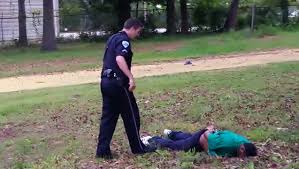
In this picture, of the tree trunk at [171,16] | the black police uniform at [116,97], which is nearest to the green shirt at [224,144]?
the black police uniform at [116,97]

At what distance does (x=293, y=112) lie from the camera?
9531 mm

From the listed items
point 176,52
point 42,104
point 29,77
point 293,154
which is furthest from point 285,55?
point 293,154

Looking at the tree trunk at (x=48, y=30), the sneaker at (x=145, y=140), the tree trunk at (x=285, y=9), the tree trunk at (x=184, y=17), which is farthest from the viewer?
the tree trunk at (x=285, y=9)

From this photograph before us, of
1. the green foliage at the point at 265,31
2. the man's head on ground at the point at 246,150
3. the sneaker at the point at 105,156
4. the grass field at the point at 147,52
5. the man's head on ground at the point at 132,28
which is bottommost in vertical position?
the grass field at the point at 147,52

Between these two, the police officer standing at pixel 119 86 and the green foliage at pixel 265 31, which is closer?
the police officer standing at pixel 119 86

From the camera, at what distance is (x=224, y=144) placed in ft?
22.8

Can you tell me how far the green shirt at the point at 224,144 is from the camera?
6941 mm

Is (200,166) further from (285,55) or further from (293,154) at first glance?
(285,55)

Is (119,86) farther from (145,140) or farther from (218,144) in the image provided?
(218,144)

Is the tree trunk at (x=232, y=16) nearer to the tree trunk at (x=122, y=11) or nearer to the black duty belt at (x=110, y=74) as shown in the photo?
the tree trunk at (x=122, y=11)

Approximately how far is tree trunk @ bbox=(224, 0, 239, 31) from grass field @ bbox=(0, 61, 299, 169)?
53.7 feet

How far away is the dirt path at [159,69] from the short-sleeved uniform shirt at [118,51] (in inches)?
299

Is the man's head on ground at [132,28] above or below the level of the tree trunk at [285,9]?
above

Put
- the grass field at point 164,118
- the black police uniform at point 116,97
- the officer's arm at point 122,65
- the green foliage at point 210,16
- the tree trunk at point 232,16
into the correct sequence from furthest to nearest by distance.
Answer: the green foliage at point 210,16 < the tree trunk at point 232,16 < the grass field at point 164,118 < the black police uniform at point 116,97 < the officer's arm at point 122,65
